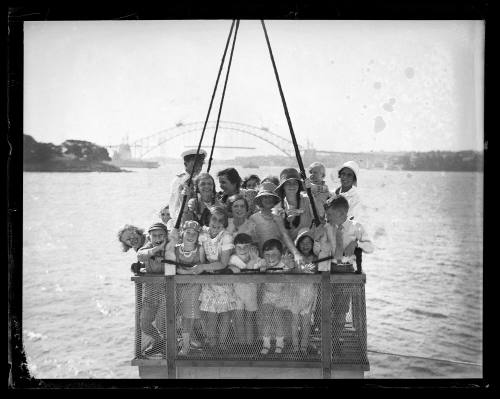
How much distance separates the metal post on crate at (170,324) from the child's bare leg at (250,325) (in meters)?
0.54

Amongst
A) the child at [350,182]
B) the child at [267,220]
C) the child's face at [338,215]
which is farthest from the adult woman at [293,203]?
the child at [350,182]

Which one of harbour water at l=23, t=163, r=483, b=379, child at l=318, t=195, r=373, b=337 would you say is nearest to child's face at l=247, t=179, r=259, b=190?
child at l=318, t=195, r=373, b=337

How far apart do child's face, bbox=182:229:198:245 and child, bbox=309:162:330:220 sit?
1041mm

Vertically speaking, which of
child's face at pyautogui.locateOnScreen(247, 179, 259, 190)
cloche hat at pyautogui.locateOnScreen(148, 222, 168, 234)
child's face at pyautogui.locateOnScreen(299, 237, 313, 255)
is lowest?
child's face at pyautogui.locateOnScreen(299, 237, 313, 255)

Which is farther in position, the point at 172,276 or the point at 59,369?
the point at 59,369

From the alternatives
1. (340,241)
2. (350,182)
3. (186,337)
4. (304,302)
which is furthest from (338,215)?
(186,337)

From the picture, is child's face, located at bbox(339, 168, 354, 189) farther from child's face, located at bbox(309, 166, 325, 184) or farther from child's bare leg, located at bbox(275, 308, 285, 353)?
child's bare leg, located at bbox(275, 308, 285, 353)

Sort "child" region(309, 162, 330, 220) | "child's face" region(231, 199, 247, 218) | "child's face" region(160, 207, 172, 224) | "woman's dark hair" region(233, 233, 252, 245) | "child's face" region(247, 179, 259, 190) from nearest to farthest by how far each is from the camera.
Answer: "woman's dark hair" region(233, 233, 252, 245), "child's face" region(231, 199, 247, 218), "child" region(309, 162, 330, 220), "child's face" region(160, 207, 172, 224), "child's face" region(247, 179, 259, 190)

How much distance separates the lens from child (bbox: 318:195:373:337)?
4539mm

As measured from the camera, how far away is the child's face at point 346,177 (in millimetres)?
5172
